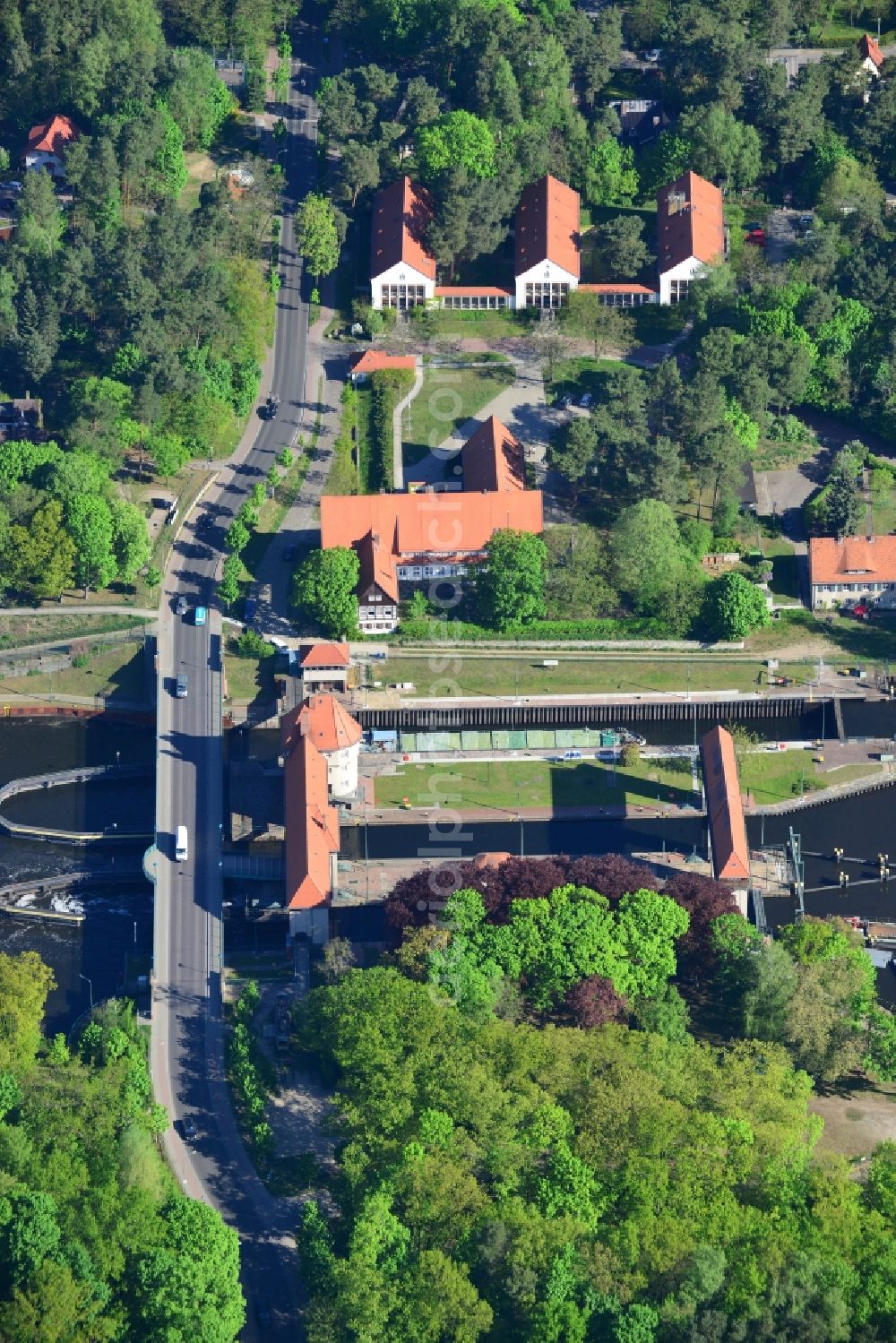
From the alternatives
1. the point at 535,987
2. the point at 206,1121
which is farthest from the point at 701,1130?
the point at 206,1121

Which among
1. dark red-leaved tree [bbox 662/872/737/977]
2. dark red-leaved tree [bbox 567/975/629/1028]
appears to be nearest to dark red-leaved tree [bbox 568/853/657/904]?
dark red-leaved tree [bbox 662/872/737/977]

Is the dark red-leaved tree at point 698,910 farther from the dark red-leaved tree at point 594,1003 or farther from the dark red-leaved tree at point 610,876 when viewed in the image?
the dark red-leaved tree at point 594,1003

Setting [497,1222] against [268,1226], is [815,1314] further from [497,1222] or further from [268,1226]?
[268,1226]

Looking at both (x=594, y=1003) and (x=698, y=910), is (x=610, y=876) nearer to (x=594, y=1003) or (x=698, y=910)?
(x=698, y=910)

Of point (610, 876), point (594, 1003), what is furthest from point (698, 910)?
point (594, 1003)

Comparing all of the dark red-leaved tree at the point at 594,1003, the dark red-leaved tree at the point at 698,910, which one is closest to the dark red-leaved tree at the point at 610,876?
the dark red-leaved tree at the point at 698,910

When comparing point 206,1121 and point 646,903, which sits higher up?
point 646,903

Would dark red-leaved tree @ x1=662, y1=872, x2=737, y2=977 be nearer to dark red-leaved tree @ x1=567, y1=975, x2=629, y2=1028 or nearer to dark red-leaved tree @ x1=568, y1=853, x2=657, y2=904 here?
dark red-leaved tree @ x1=568, y1=853, x2=657, y2=904
